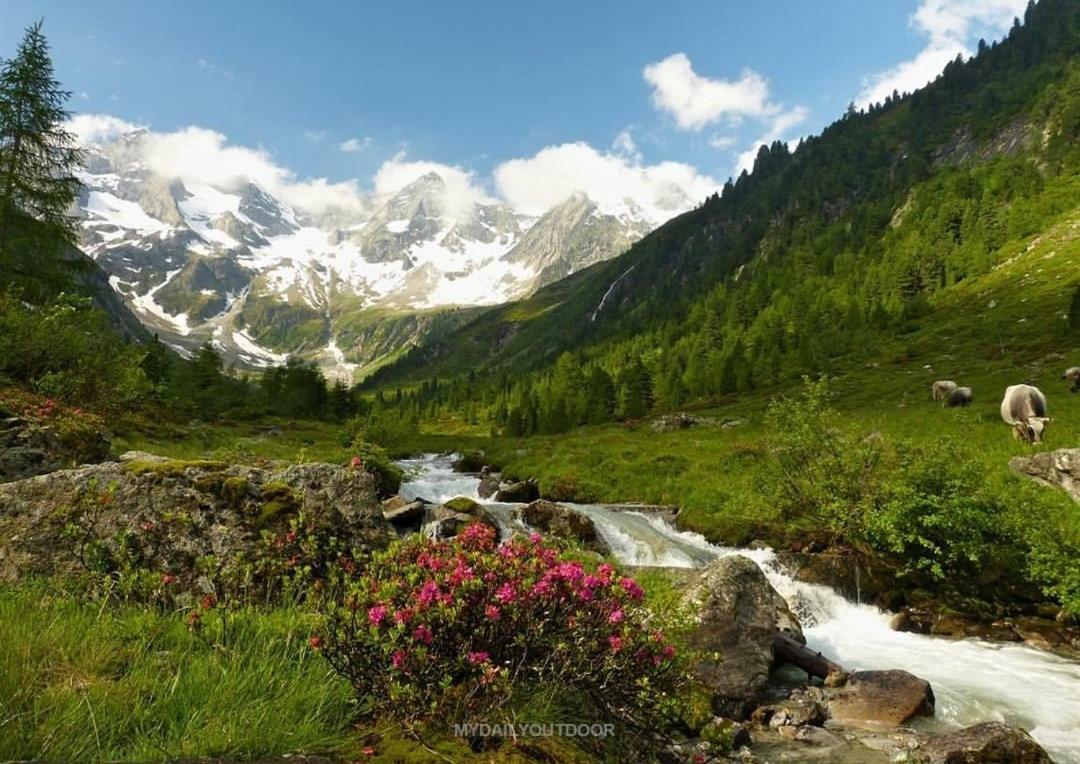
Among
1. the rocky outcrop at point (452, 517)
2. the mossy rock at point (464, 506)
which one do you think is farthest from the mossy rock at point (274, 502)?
the mossy rock at point (464, 506)

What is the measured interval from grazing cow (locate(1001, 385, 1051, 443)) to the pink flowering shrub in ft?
114

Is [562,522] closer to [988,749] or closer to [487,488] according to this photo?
[487,488]

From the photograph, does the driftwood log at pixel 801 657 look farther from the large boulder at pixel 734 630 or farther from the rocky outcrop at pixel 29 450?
the rocky outcrop at pixel 29 450

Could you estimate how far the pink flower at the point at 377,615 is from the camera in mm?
4645

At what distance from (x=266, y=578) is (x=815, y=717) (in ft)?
37.6

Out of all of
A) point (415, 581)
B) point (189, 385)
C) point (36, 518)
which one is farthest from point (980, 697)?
point (189, 385)

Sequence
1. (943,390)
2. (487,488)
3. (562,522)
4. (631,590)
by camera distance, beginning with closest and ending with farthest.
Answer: (631,590) < (562,522) < (487,488) < (943,390)

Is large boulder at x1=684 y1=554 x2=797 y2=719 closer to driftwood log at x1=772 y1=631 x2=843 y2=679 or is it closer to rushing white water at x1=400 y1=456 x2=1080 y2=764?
driftwood log at x1=772 y1=631 x2=843 y2=679

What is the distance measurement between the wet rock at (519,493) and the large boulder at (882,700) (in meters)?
26.1

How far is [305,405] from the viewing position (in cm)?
11675

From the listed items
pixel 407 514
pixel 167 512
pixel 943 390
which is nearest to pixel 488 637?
pixel 167 512

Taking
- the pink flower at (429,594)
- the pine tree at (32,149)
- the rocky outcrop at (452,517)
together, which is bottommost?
the rocky outcrop at (452,517)

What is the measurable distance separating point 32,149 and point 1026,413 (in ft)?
190

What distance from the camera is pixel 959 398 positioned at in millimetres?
53406
